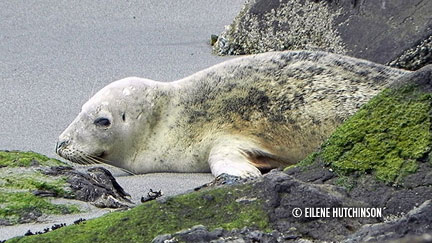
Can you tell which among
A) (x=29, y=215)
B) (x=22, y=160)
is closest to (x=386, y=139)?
(x=29, y=215)

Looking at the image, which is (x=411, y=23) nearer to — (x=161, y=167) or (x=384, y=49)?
(x=384, y=49)

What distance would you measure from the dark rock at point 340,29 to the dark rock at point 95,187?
299 centimetres

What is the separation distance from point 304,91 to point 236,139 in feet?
1.67

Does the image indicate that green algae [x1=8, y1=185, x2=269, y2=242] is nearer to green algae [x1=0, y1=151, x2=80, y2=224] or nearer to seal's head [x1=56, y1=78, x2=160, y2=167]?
→ green algae [x1=0, y1=151, x2=80, y2=224]

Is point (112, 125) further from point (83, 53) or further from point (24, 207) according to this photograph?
point (83, 53)

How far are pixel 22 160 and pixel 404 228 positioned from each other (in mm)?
3009

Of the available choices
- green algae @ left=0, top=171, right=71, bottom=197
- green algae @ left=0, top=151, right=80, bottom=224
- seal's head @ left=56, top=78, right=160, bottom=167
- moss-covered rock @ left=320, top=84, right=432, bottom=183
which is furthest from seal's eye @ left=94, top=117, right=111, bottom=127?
moss-covered rock @ left=320, top=84, right=432, bottom=183

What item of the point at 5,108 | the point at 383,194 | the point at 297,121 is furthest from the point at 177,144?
the point at 383,194

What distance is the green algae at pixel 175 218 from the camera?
3621mm

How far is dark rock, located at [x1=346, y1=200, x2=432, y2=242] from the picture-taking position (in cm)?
310

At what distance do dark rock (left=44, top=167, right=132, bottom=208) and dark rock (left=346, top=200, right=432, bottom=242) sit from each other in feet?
7.32

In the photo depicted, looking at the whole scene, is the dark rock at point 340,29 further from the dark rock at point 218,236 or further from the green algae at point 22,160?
the dark rock at point 218,236

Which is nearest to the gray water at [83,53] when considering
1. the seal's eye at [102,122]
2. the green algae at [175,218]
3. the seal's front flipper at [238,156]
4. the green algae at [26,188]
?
the seal's front flipper at [238,156]

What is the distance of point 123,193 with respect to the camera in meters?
5.62
